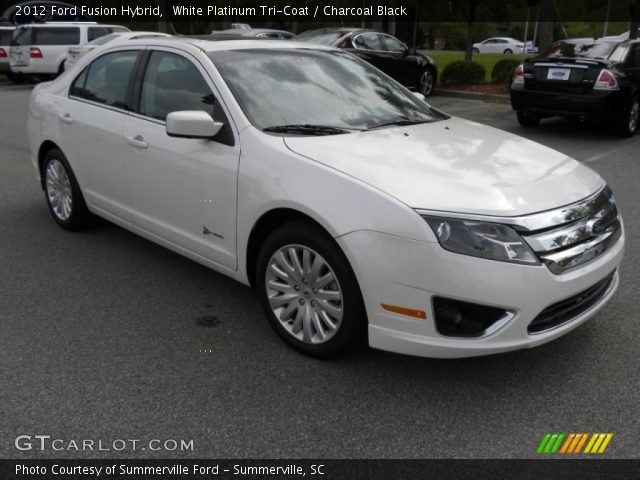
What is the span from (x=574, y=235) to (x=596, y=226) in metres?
0.25

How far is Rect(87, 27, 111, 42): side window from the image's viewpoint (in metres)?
18.6

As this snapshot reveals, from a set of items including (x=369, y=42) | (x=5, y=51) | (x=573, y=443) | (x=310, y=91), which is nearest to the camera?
(x=573, y=443)

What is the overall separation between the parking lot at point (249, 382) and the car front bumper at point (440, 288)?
1.05ft

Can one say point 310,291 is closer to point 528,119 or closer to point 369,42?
point 528,119

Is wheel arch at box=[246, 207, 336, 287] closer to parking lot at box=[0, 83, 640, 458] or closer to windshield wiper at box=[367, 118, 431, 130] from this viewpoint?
parking lot at box=[0, 83, 640, 458]

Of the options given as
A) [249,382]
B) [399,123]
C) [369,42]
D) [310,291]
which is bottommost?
[249,382]

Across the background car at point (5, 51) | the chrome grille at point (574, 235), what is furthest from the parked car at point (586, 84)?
the background car at point (5, 51)

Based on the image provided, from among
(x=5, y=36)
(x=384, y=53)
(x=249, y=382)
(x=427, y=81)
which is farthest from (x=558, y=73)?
(x=5, y=36)

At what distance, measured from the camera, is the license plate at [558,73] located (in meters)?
9.40

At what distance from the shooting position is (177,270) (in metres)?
4.67

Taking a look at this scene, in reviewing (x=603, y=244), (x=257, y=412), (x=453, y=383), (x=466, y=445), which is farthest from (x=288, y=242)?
(x=603, y=244)

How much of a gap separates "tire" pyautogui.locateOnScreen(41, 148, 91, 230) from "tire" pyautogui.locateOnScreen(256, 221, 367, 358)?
7.78 feet

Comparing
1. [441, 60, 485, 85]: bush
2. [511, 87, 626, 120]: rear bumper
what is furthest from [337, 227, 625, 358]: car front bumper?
[441, 60, 485, 85]: bush

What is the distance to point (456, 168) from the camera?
3.24 metres
